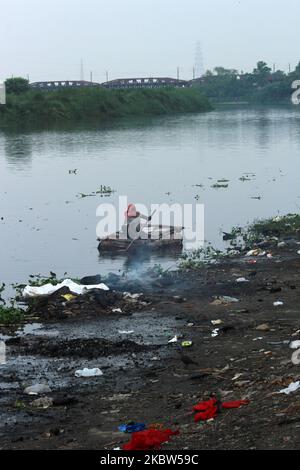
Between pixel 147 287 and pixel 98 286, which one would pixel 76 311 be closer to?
Answer: pixel 98 286

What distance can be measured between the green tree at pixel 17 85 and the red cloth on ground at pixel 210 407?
57362 millimetres

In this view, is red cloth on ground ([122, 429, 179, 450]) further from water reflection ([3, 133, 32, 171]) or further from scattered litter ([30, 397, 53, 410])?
water reflection ([3, 133, 32, 171])

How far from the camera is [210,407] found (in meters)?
6.54

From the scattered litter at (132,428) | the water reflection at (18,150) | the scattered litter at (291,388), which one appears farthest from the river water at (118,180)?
the scattered litter at (291,388)

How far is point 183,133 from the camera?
4866cm

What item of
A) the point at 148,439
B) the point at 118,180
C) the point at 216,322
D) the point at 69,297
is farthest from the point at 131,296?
the point at 118,180

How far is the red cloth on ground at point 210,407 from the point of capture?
250 inches

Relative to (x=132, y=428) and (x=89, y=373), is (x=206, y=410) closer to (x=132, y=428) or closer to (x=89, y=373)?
(x=132, y=428)

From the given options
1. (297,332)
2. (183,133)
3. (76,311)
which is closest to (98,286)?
(76,311)

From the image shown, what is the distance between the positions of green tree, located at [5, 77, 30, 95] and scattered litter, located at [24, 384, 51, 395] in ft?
183

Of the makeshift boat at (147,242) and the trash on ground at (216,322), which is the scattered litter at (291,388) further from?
the makeshift boat at (147,242)

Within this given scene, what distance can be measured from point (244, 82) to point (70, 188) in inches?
3208

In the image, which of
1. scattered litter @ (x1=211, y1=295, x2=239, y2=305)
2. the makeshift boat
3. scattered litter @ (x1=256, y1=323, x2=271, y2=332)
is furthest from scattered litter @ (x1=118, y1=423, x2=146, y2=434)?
the makeshift boat

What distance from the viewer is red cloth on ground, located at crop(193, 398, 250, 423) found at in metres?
6.36
